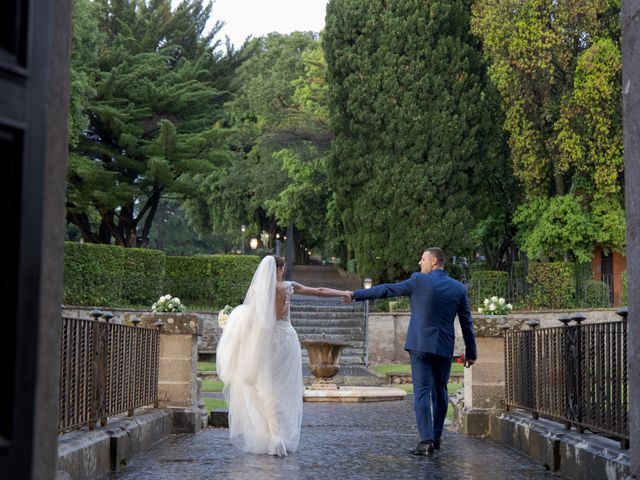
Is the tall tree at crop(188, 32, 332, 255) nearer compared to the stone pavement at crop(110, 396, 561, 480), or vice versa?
the stone pavement at crop(110, 396, 561, 480)

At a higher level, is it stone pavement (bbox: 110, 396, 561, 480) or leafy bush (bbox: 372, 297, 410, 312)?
leafy bush (bbox: 372, 297, 410, 312)

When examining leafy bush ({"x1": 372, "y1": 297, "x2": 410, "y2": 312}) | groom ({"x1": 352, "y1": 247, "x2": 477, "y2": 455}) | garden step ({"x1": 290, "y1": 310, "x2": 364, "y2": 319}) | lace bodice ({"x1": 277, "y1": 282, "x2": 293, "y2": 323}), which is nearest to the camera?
groom ({"x1": 352, "y1": 247, "x2": 477, "y2": 455})

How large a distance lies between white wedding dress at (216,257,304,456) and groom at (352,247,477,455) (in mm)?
1074

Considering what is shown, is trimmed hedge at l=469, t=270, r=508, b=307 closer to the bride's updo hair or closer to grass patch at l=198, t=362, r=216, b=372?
grass patch at l=198, t=362, r=216, b=372

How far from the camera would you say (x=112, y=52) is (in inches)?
1427

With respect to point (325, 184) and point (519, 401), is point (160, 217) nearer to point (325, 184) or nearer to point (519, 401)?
point (325, 184)

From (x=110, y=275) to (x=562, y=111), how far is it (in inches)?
602

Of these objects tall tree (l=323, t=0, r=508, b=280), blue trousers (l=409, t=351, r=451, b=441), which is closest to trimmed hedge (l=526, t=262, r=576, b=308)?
tall tree (l=323, t=0, r=508, b=280)

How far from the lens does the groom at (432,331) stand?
10055 mm

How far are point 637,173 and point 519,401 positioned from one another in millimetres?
6959

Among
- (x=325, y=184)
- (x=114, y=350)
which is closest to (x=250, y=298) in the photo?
(x=114, y=350)

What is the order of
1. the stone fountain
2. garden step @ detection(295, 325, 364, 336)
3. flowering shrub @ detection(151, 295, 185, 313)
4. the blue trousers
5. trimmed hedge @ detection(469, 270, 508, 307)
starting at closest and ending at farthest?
the blue trousers < flowering shrub @ detection(151, 295, 185, 313) < the stone fountain < garden step @ detection(295, 325, 364, 336) < trimmed hedge @ detection(469, 270, 508, 307)

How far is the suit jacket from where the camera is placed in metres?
10.1

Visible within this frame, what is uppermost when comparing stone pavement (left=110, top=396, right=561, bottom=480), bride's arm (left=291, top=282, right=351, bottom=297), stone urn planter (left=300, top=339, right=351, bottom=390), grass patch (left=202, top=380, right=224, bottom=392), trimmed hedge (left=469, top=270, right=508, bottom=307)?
trimmed hedge (left=469, top=270, right=508, bottom=307)
